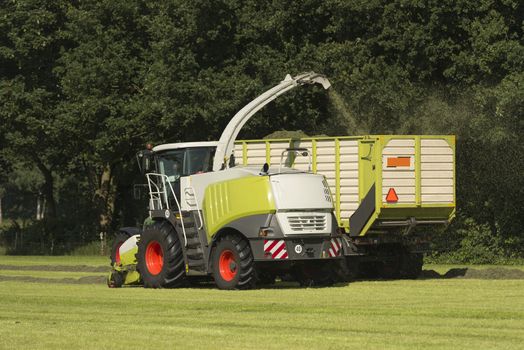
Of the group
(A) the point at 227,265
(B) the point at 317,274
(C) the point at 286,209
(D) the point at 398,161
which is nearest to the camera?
(C) the point at 286,209

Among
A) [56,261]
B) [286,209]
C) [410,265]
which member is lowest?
[56,261]

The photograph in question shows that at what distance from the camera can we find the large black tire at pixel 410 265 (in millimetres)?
29625

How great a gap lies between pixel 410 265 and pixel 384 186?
260 centimetres

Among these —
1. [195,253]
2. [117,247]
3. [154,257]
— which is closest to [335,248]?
[195,253]

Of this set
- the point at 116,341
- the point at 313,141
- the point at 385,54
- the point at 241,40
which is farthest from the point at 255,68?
the point at 116,341

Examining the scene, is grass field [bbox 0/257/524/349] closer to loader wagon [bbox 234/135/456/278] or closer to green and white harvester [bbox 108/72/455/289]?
green and white harvester [bbox 108/72/455/289]

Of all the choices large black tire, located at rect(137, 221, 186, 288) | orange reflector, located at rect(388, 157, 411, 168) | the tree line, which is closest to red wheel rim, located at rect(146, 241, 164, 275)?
large black tire, located at rect(137, 221, 186, 288)

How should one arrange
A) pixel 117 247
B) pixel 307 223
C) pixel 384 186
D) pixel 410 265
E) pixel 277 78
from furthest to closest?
pixel 277 78
pixel 117 247
pixel 410 265
pixel 384 186
pixel 307 223

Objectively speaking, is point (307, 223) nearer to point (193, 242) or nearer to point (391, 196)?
point (193, 242)

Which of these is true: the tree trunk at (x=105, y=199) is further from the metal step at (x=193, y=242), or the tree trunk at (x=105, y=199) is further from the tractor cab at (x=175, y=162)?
the metal step at (x=193, y=242)

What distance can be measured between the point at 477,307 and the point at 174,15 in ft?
92.8

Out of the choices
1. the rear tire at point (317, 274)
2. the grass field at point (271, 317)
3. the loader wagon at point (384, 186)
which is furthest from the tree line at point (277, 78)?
the grass field at point (271, 317)

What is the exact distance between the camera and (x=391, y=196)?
28.1 m

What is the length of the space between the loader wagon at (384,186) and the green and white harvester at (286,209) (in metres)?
0.02
